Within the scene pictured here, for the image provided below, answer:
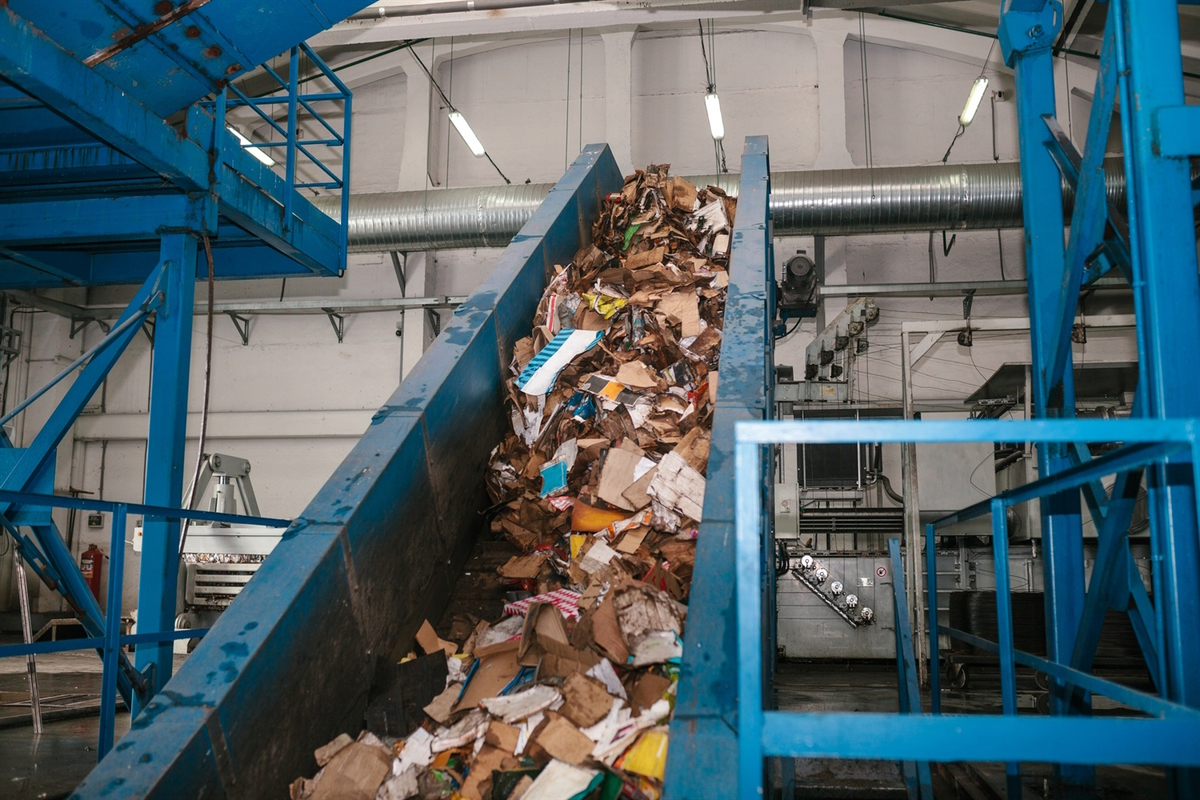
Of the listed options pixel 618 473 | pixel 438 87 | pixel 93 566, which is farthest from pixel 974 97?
pixel 93 566

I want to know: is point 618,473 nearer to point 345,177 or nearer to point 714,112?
point 345,177

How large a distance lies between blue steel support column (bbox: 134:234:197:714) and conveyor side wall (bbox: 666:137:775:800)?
319 centimetres

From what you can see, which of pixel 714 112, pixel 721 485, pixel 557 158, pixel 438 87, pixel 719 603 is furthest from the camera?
pixel 438 87

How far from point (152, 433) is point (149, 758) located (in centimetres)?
295

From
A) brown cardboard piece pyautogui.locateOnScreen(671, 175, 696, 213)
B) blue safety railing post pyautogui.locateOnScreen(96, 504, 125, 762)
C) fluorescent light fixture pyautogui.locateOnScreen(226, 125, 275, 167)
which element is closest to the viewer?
blue safety railing post pyautogui.locateOnScreen(96, 504, 125, 762)

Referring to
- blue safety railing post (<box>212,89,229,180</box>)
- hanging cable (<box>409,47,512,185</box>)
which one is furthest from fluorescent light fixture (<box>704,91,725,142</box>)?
blue safety railing post (<box>212,89,229,180</box>)

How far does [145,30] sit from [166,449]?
2283 millimetres

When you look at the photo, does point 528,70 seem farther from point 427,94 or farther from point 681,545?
point 681,545

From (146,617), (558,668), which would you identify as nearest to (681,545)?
(558,668)

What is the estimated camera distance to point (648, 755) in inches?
104

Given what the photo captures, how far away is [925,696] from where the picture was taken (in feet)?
24.2

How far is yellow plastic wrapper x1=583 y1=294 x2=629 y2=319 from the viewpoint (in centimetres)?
503

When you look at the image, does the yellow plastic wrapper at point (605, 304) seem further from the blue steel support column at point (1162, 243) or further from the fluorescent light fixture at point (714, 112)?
the fluorescent light fixture at point (714, 112)

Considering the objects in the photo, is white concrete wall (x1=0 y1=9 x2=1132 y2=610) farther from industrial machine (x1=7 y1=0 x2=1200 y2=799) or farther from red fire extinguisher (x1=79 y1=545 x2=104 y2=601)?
industrial machine (x1=7 y1=0 x2=1200 y2=799)
